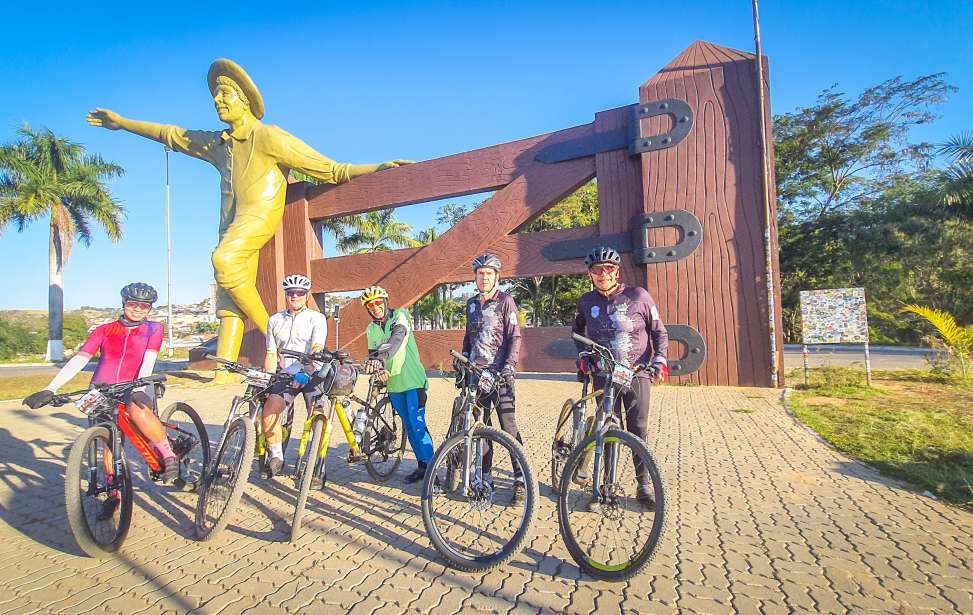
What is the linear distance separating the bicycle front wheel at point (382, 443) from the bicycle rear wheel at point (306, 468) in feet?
2.32

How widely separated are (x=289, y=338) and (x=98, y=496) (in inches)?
63.8

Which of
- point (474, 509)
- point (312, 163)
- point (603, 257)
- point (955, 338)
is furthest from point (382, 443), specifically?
point (955, 338)

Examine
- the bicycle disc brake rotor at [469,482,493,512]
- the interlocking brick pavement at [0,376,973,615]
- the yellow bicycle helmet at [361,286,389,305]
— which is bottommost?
the interlocking brick pavement at [0,376,973,615]

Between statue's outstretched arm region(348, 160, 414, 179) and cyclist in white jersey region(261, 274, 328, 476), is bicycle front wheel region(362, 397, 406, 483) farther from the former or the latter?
statue's outstretched arm region(348, 160, 414, 179)

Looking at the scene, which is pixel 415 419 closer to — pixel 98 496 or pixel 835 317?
pixel 98 496

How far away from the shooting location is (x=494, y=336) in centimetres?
379

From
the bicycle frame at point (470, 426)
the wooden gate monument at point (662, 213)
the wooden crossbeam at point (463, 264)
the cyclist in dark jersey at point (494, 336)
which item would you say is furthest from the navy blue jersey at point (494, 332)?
the wooden crossbeam at point (463, 264)

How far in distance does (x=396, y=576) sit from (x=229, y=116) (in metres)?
12.6

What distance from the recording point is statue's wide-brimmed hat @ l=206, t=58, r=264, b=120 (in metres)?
11.8

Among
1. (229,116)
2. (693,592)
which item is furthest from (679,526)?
(229,116)

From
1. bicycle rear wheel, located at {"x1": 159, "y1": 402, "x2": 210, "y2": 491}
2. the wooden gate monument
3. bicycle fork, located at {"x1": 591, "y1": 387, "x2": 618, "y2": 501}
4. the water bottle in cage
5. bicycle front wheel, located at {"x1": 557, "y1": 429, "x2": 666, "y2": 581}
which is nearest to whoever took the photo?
bicycle front wheel, located at {"x1": 557, "y1": 429, "x2": 666, "y2": 581}

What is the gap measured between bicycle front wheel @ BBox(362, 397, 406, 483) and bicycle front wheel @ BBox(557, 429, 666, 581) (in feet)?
6.40

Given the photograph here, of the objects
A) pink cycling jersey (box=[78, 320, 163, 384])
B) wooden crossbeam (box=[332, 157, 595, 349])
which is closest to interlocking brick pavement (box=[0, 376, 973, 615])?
pink cycling jersey (box=[78, 320, 163, 384])

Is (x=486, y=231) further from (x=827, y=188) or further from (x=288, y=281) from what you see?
(x=827, y=188)
